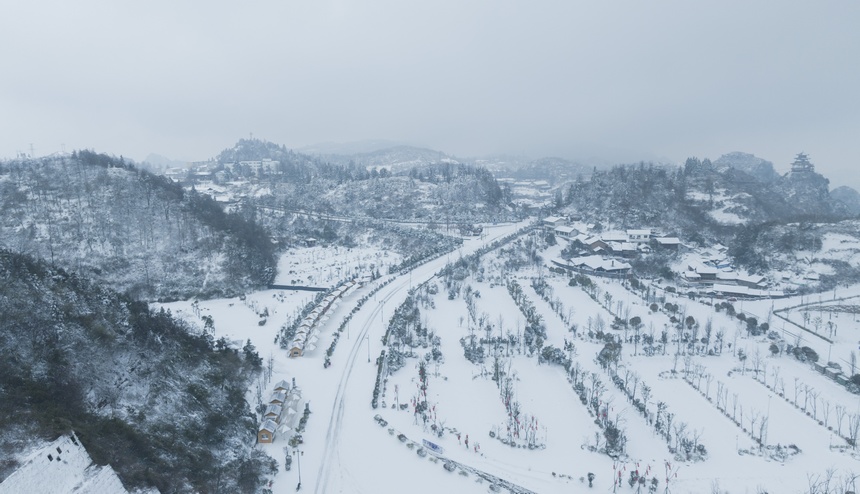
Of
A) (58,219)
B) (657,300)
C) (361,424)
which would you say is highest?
(58,219)

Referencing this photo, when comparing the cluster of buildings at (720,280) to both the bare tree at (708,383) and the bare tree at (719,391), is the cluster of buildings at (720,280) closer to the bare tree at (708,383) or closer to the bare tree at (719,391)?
the bare tree at (708,383)

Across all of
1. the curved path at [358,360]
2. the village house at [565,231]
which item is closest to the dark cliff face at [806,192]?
the village house at [565,231]

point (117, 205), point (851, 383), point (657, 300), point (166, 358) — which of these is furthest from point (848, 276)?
point (117, 205)

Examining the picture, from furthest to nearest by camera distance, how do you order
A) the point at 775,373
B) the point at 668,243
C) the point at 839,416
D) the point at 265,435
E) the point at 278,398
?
1. the point at 668,243
2. the point at 775,373
3. the point at 278,398
4. the point at 839,416
5. the point at 265,435

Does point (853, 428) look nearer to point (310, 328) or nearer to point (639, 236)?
point (310, 328)

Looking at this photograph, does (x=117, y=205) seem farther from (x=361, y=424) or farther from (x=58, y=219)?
(x=361, y=424)

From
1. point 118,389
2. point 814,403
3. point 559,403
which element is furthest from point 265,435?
point 814,403
